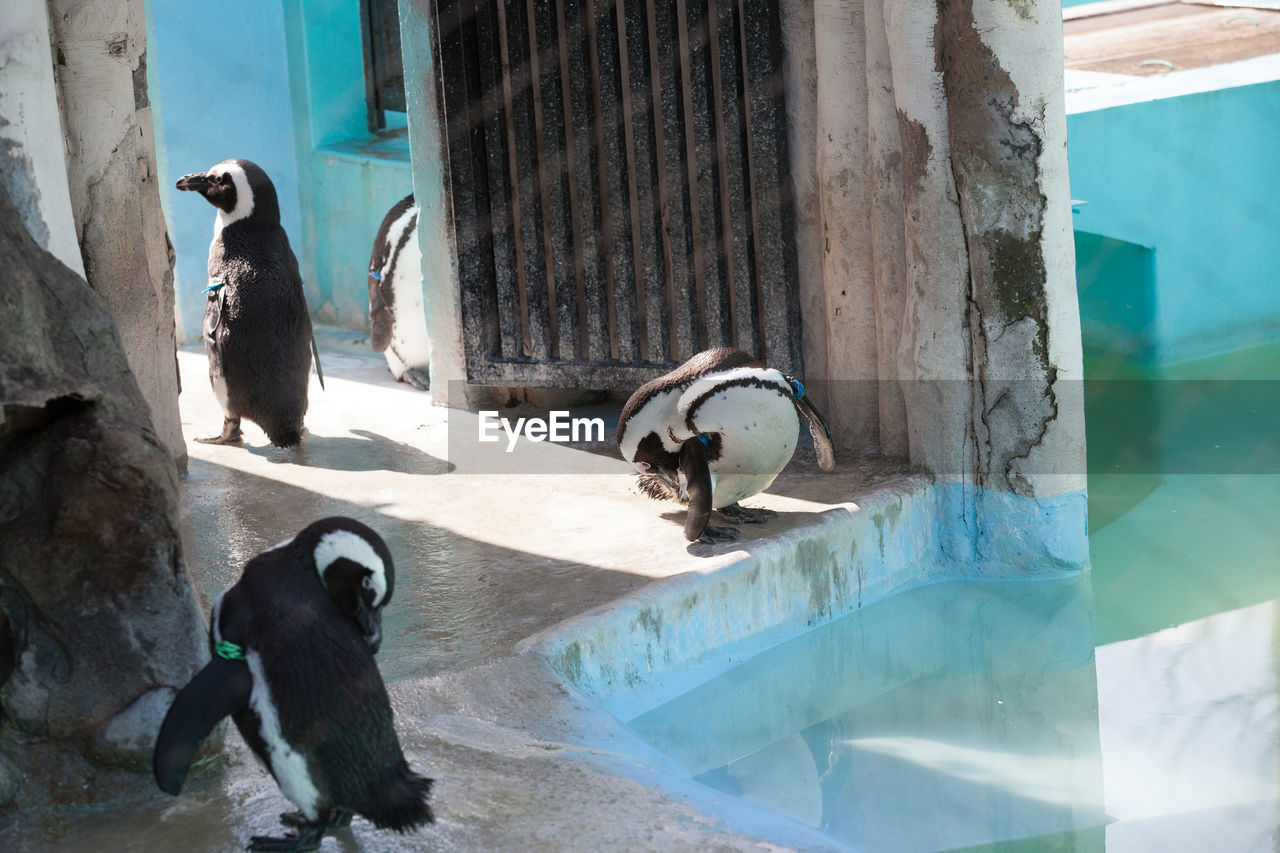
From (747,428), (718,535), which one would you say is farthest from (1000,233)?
(718,535)

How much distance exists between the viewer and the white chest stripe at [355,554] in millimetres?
2328

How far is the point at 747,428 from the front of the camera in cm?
401

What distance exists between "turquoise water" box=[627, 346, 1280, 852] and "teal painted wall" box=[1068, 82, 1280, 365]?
1.85m

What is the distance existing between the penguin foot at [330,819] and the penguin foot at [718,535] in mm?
1639

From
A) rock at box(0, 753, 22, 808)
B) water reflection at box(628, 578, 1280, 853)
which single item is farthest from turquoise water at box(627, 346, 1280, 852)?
rock at box(0, 753, 22, 808)

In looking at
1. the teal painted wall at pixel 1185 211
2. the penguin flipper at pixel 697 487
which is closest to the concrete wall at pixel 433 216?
the penguin flipper at pixel 697 487

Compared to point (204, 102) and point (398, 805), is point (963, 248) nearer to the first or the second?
point (398, 805)

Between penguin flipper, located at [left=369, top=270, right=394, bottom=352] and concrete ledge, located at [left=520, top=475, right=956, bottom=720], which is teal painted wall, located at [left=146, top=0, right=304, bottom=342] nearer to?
penguin flipper, located at [left=369, top=270, right=394, bottom=352]

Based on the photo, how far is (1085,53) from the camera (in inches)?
347

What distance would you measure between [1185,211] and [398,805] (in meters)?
5.51

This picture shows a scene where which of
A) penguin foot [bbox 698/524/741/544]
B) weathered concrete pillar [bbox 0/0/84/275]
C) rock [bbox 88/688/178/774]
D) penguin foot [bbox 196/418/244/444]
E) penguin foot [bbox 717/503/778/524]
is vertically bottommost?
rock [bbox 88/688/178/774]

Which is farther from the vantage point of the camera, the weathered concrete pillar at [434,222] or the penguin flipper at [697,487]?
the weathered concrete pillar at [434,222]

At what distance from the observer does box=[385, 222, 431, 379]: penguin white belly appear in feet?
20.8

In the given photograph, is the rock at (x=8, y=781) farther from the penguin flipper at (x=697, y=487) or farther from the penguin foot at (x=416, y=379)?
the penguin foot at (x=416, y=379)
